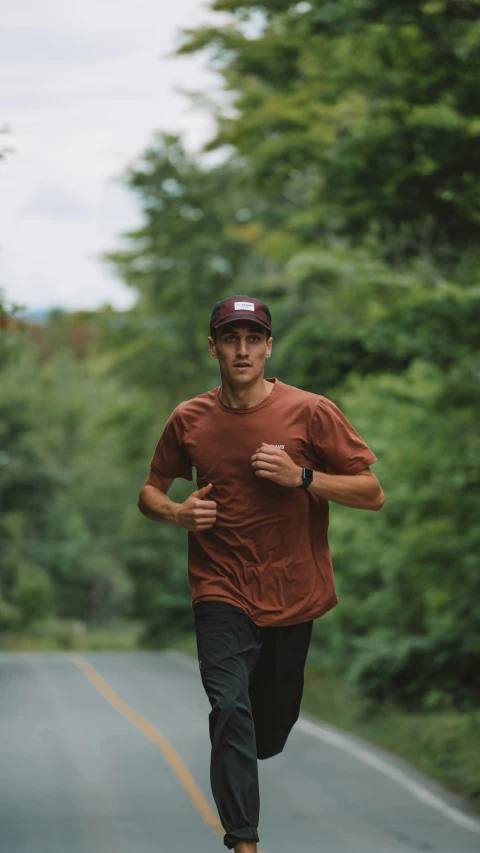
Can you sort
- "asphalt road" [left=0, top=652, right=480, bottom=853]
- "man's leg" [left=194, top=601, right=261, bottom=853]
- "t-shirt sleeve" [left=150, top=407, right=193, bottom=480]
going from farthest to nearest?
"asphalt road" [left=0, top=652, right=480, bottom=853], "t-shirt sleeve" [left=150, top=407, right=193, bottom=480], "man's leg" [left=194, top=601, right=261, bottom=853]

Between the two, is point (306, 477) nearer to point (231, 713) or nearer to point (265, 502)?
point (265, 502)

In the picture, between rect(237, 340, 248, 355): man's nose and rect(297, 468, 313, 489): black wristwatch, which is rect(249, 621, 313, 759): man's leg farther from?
rect(237, 340, 248, 355): man's nose

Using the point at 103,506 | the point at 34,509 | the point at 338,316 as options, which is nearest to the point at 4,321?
the point at 338,316

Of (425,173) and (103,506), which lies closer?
(425,173)

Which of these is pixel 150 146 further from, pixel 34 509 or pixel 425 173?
pixel 34 509

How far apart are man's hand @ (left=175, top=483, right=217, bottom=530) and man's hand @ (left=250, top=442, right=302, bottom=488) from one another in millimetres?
209

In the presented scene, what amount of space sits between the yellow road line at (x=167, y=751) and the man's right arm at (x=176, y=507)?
6.03m

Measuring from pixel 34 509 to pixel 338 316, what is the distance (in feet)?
151

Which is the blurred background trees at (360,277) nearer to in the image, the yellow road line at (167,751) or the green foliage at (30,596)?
the yellow road line at (167,751)

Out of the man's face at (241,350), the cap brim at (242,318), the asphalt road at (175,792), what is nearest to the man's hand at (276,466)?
the man's face at (241,350)

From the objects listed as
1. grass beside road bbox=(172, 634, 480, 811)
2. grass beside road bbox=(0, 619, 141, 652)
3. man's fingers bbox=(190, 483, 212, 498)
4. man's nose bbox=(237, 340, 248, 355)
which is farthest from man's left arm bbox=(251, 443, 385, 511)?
grass beside road bbox=(0, 619, 141, 652)

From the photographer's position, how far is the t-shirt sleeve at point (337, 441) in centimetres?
476

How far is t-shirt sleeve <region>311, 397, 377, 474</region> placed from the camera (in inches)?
187

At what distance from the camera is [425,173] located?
12266 millimetres
